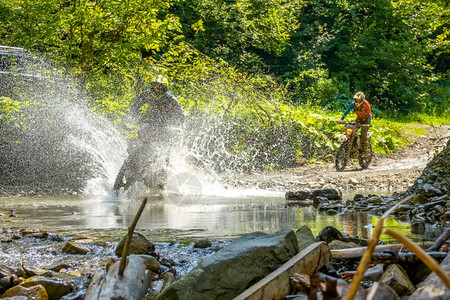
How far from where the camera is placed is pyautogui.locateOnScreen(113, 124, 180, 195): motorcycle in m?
10.5

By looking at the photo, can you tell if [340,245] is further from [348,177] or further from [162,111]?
[348,177]

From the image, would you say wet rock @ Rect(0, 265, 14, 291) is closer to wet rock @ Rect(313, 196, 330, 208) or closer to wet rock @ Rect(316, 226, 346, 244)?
wet rock @ Rect(316, 226, 346, 244)

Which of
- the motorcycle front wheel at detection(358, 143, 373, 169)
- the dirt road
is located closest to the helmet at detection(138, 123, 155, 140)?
the dirt road

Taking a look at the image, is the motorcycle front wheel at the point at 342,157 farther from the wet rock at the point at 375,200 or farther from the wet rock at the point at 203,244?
the wet rock at the point at 203,244

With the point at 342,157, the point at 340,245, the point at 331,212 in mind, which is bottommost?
the point at 340,245

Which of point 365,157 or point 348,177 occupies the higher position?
point 365,157

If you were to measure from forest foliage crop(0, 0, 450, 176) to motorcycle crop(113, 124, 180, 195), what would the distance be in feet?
6.00

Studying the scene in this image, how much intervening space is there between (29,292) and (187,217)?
401cm

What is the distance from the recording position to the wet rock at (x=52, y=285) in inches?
135

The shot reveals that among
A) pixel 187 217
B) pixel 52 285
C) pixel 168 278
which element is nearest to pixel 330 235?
pixel 168 278

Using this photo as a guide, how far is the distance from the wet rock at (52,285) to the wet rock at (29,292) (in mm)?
46

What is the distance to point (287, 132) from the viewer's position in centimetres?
1780

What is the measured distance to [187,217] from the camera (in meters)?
7.32

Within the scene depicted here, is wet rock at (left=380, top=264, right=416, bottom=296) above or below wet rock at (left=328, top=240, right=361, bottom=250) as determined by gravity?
below
